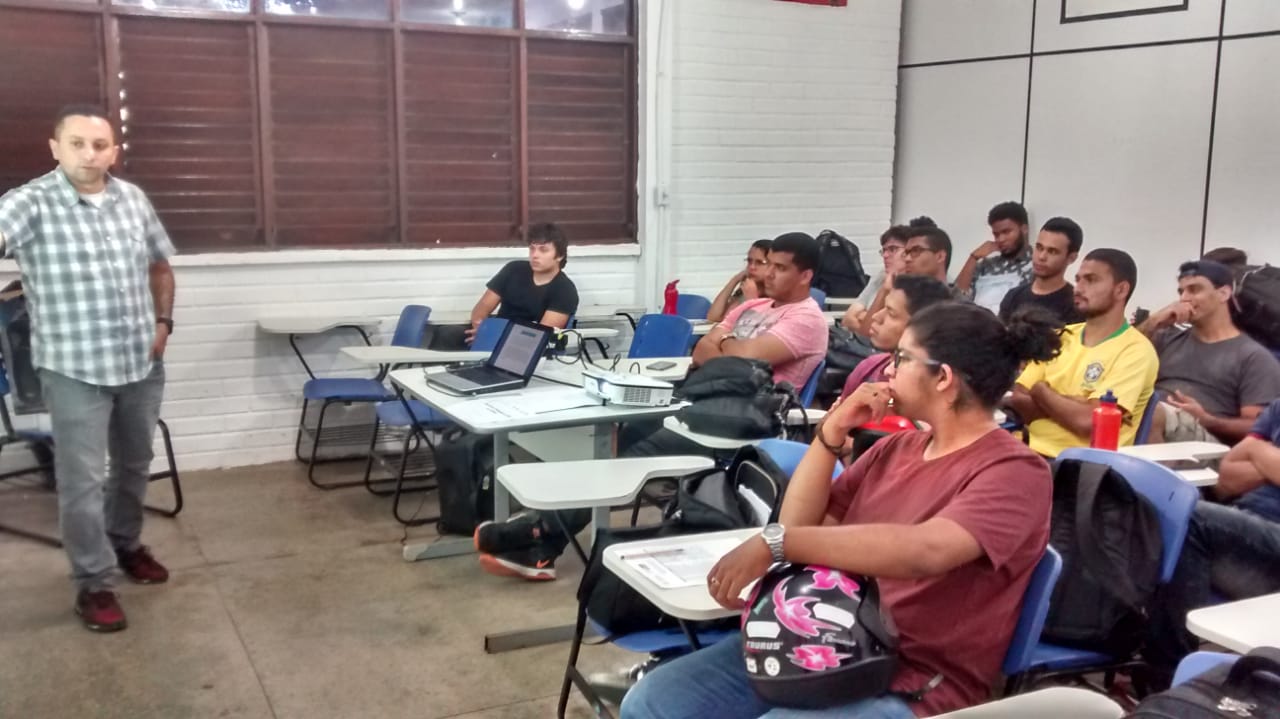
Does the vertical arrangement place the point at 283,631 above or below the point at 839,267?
below

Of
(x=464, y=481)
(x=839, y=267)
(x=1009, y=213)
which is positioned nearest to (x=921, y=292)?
(x=464, y=481)

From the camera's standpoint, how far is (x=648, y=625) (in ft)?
7.94

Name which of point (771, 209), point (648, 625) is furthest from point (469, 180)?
point (648, 625)

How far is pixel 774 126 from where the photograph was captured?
6.72 meters

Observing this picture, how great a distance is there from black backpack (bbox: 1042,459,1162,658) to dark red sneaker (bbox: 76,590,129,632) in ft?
9.16

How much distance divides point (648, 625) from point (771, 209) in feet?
15.5

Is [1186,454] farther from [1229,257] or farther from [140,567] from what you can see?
[140,567]

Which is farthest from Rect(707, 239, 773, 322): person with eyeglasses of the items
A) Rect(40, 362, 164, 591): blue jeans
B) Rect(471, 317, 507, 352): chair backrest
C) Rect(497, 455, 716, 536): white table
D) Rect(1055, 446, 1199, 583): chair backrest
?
Rect(1055, 446, 1199, 583): chair backrest

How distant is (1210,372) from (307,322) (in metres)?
3.90

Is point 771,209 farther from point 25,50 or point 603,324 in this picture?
point 25,50

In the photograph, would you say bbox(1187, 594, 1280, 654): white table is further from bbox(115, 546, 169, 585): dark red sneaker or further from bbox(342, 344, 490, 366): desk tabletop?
bbox(115, 546, 169, 585): dark red sneaker

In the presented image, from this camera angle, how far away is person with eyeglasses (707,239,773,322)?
5.51 m

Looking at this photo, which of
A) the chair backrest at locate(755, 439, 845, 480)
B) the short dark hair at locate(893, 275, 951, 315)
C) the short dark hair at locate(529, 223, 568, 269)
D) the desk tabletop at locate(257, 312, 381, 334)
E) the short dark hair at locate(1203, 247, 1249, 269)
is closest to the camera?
the chair backrest at locate(755, 439, 845, 480)

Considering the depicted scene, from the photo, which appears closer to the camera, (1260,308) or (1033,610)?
(1033,610)
